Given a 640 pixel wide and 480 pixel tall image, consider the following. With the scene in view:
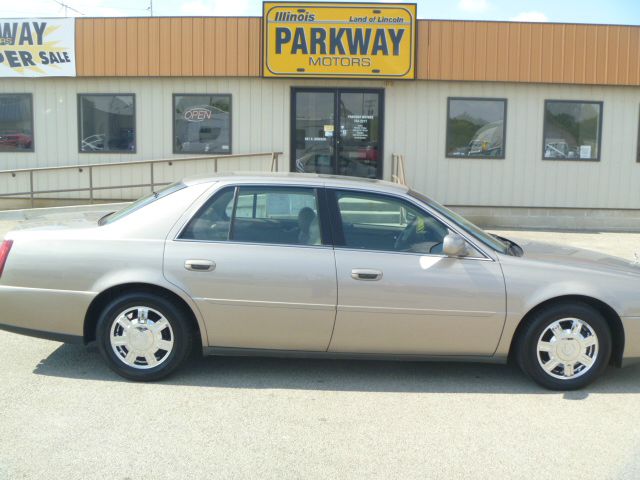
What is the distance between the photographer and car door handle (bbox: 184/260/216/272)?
201 inches

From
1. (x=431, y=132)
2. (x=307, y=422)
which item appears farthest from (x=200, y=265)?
(x=431, y=132)

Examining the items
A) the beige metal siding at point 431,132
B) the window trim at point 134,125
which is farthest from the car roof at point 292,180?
the window trim at point 134,125

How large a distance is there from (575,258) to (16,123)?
12.1m

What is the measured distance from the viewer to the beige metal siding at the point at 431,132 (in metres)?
13.8

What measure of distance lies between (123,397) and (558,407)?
3.00 meters

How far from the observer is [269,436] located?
435cm

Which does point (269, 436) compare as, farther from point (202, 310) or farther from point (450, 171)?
point (450, 171)

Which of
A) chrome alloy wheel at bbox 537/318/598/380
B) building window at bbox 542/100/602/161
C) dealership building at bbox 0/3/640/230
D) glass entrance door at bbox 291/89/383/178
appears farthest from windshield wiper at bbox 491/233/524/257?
building window at bbox 542/100/602/161

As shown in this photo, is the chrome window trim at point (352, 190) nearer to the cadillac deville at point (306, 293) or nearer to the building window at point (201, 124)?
the cadillac deville at point (306, 293)

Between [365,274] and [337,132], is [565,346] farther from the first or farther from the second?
[337,132]

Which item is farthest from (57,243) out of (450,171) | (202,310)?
(450,171)

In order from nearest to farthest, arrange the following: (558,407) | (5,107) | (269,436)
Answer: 1. (269,436)
2. (558,407)
3. (5,107)

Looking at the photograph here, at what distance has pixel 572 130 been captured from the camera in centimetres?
1402

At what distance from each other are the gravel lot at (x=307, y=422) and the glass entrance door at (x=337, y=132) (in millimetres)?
8401
